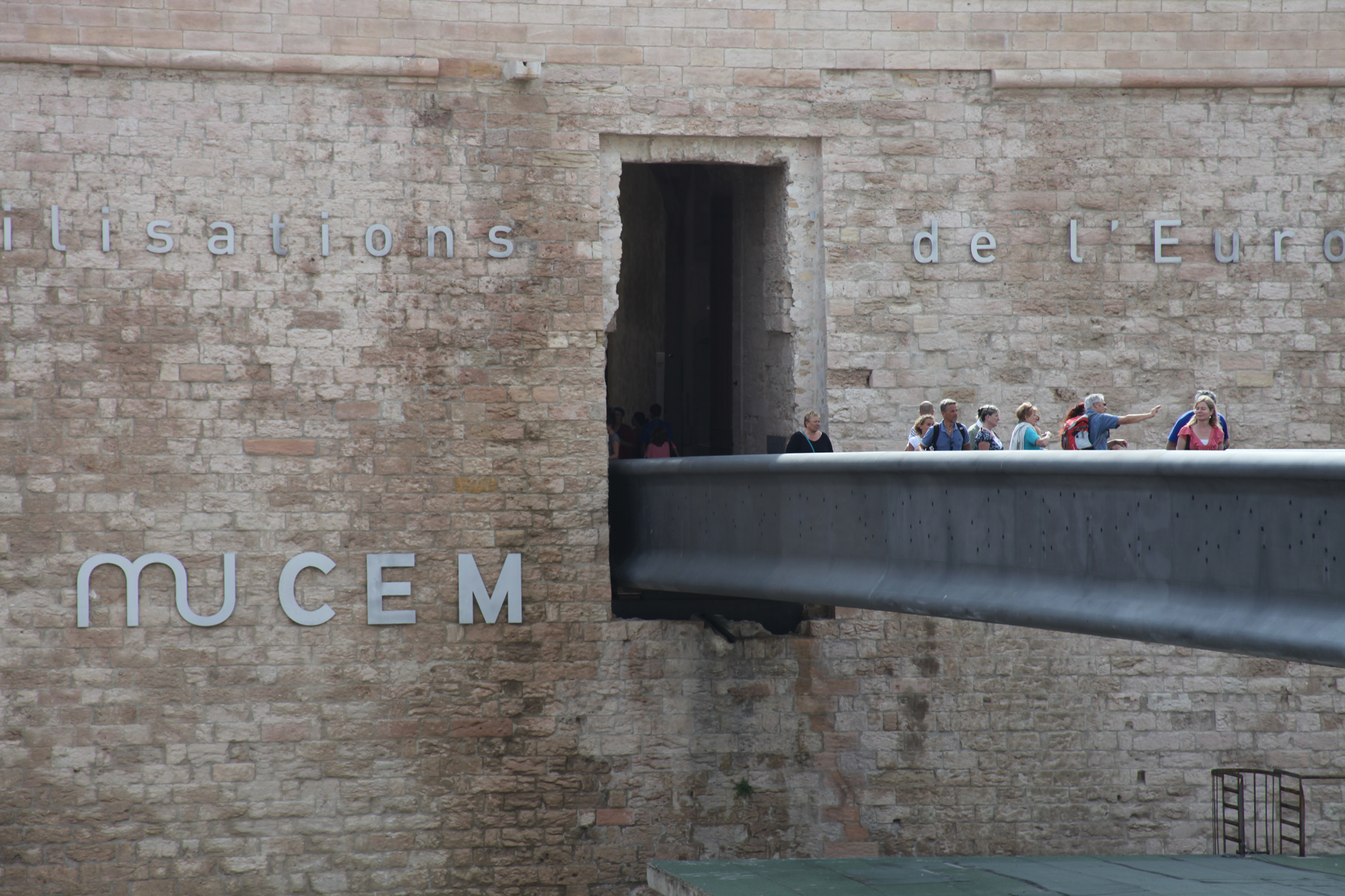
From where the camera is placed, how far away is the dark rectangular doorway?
10.2 metres

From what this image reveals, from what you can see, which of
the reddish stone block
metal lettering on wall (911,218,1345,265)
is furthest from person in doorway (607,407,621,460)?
metal lettering on wall (911,218,1345,265)

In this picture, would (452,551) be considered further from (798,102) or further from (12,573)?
(798,102)

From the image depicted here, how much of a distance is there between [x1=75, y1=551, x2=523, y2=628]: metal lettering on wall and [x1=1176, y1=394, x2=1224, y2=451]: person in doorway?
4.53 metres

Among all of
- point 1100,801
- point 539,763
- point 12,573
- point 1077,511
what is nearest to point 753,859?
point 539,763

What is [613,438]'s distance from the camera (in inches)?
414

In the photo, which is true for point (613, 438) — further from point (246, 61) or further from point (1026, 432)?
point (1026, 432)

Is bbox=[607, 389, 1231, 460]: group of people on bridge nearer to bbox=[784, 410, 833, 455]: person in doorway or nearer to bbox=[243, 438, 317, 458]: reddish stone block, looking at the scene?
bbox=[784, 410, 833, 455]: person in doorway

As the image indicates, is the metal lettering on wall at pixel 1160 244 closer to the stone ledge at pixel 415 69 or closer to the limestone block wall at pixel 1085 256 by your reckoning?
the limestone block wall at pixel 1085 256

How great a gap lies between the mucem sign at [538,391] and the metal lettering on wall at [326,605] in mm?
28

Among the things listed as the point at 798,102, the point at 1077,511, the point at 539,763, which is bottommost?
the point at 539,763

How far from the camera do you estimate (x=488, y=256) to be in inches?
362

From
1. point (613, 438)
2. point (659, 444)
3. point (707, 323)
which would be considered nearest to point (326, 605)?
point (613, 438)

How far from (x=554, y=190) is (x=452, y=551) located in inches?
103

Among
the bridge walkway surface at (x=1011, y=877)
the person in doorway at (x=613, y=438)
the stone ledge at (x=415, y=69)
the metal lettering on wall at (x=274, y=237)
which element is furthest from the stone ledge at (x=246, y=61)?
the bridge walkway surface at (x=1011, y=877)
